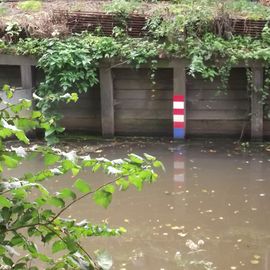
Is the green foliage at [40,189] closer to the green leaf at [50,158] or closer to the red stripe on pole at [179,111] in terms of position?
the green leaf at [50,158]

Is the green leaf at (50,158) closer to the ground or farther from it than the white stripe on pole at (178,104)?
farther from it

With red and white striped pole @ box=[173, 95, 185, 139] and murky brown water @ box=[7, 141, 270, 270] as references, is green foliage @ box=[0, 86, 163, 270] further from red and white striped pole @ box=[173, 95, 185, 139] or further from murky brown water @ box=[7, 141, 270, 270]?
red and white striped pole @ box=[173, 95, 185, 139]

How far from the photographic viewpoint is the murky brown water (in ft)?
14.8

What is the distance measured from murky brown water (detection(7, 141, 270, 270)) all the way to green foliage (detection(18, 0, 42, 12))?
4.29m

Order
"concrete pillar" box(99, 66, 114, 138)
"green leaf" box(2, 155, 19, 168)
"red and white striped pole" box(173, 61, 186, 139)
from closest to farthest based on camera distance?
"green leaf" box(2, 155, 19, 168), "red and white striped pole" box(173, 61, 186, 139), "concrete pillar" box(99, 66, 114, 138)

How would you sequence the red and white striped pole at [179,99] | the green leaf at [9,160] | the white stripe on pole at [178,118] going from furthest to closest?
the white stripe on pole at [178,118] < the red and white striped pole at [179,99] < the green leaf at [9,160]

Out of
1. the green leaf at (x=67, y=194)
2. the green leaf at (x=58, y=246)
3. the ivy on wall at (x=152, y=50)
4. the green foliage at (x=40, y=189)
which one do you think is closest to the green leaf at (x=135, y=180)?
the green foliage at (x=40, y=189)

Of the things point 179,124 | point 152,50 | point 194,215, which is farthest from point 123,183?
point 179,124

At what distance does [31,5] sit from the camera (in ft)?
35.3

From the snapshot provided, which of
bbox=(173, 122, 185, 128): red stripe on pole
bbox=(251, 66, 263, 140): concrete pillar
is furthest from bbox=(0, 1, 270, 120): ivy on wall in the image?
bbox=(173, 122, 185, 128): red stripe on pole

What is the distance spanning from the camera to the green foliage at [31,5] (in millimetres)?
10559

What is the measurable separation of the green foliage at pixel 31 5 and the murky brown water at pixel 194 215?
4.29m

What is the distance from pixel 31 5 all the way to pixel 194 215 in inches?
277

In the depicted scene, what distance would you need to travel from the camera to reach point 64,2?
11.0m
